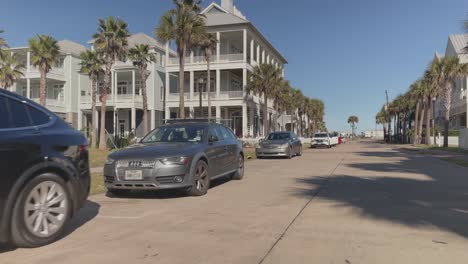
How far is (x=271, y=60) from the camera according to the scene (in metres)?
55.7

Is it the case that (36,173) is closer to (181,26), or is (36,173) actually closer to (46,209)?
(46,209)

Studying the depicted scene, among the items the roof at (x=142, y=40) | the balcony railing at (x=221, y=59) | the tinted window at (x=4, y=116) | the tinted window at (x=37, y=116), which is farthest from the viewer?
the roof at (x=142, y=40)

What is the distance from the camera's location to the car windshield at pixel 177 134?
9352mm

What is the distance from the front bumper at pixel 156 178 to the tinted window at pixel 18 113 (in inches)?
121

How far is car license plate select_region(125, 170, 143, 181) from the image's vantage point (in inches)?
306

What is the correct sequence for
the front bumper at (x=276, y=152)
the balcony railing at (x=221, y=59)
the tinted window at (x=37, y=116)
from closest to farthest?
1. the tinted window at (x=37, y=116)
2. the front bumper at (x=276, y=152)
3. the balcony railing at (x=221, y=59)

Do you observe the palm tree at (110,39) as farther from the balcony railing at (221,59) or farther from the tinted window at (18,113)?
the tinted window at (18,113)

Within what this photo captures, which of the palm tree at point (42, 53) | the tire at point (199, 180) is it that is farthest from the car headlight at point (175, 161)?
the palm tree at point (42, 53)

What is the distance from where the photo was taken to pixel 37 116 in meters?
5.10

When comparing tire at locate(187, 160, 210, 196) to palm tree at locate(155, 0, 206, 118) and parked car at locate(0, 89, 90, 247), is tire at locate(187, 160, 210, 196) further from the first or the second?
palm tree at locate(155, 0, 206, 118)

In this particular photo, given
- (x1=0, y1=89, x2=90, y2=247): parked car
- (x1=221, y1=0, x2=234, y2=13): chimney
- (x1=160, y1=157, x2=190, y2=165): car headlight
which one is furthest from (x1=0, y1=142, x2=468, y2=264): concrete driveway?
(x1=221, y1=0, x2=234, y2=13): chimney

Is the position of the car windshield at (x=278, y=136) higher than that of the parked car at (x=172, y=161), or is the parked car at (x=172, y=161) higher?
the car windshield at (x=278, y=136)

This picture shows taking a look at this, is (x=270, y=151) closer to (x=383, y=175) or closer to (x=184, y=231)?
(x=383, y=175)

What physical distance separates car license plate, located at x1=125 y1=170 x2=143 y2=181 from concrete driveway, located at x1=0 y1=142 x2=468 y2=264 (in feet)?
1.49
